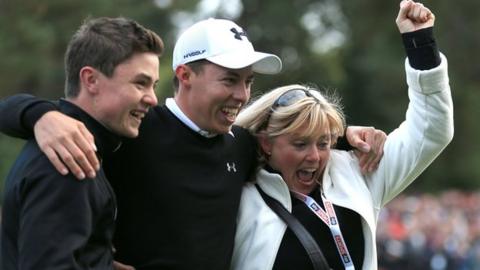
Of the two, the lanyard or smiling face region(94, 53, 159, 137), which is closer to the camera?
smiling face region(94, 53, 159, 137)

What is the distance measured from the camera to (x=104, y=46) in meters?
4.14

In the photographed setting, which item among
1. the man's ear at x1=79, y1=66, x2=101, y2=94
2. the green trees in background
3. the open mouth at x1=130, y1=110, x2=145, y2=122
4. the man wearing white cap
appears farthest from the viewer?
the green trees in background

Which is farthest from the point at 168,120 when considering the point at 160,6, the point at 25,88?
the point at 160,6

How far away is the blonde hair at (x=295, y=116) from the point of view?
16.4 feet

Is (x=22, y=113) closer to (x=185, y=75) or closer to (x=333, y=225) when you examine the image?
(x=185, y=75)

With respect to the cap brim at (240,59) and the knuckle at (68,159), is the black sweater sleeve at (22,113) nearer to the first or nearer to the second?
the knuckle at (68,159)

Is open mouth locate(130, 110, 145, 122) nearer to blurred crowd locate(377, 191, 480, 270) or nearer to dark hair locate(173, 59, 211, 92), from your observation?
dark hair locate(173, 59, 211, 92)

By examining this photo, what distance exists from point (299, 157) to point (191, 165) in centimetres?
61

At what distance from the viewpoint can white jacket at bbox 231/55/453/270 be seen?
4.83m

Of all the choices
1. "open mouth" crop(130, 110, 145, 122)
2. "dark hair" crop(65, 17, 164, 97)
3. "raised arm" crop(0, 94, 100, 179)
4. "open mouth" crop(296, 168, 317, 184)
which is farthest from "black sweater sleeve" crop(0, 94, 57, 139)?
"open mouth" crop(296, 168, 317, 184)

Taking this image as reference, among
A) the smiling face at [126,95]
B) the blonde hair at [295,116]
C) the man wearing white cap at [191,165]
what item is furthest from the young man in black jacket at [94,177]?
the blonde hair at [295,116]

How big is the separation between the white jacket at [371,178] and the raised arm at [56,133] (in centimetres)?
124

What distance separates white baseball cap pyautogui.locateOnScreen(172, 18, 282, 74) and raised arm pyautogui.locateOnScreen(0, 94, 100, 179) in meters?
0.95

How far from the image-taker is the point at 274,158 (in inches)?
201
